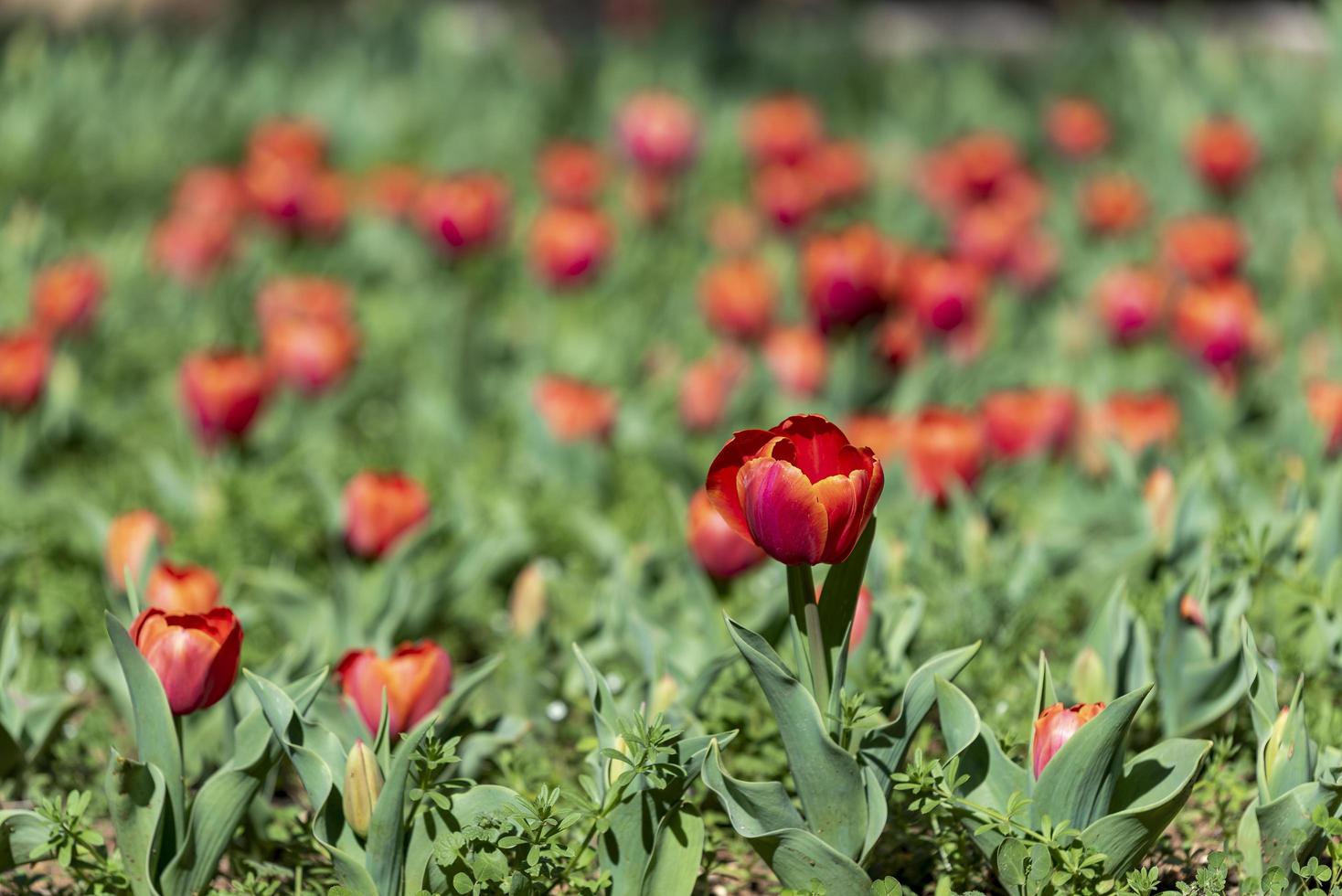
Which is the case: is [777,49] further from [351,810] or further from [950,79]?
[351,810]

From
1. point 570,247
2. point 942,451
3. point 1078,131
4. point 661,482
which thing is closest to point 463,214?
point 570,247

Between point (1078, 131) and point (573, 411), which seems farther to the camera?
point (1078, 131)

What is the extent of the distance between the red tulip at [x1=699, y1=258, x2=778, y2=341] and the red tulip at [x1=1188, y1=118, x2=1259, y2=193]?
148 centimetres

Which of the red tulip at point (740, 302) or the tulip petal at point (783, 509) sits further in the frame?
the red tulip at point (740, 302)

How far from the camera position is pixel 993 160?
13.4ft

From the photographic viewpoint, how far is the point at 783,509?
1.57 metres

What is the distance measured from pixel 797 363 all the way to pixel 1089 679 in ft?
4.18

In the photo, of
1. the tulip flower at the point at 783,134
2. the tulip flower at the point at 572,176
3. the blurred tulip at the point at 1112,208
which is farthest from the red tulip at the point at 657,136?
the blurred tulip at the point at 1112,208

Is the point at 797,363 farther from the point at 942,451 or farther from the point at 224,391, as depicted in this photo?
the point at 224,391

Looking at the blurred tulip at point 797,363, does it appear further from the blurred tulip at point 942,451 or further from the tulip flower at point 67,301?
the tulip flower at point 67,301

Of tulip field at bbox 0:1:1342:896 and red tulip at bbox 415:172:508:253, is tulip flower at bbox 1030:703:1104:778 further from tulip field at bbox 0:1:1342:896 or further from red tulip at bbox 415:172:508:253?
red tulip at bbox 415:172:508:253

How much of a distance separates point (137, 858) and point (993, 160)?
2.97 m

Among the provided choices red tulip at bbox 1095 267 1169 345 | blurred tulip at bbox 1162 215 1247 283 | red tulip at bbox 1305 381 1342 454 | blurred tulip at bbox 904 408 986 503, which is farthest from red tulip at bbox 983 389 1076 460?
blurred tulip at bbox 1162 215 1247 283

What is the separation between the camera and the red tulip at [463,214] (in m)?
3.56
